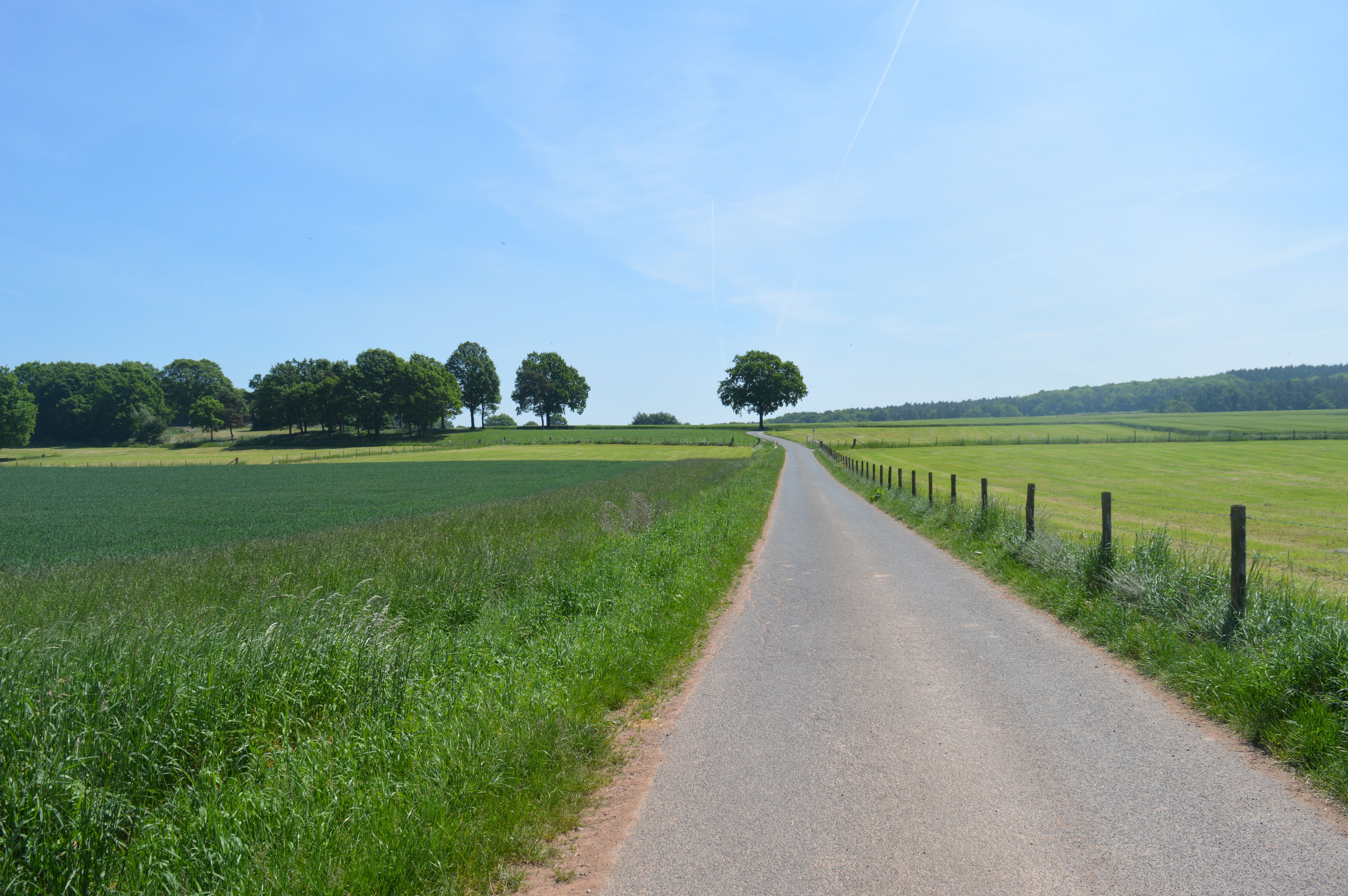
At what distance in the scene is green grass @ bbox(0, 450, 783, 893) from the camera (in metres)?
3.02

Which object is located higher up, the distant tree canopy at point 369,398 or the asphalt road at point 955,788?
the distant tree canopy at point 369,398

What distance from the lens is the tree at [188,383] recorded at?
5002 inches

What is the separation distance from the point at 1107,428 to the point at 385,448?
111 meters

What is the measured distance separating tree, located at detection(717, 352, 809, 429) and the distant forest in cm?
2636

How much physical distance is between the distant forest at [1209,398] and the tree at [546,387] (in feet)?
190

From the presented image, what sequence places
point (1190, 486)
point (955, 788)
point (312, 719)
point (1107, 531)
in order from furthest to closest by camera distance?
point (1190, 486) < point (1107, 531) < point (312, 719) < point (955, 788)

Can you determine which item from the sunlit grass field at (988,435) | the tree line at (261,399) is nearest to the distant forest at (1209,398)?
the sunlit grass field at (988,435)

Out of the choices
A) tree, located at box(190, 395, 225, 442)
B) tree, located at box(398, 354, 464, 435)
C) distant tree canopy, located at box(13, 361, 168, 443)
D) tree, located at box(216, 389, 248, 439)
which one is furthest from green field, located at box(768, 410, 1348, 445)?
distant tree canopy, located at box(13, 361, 168, 443)

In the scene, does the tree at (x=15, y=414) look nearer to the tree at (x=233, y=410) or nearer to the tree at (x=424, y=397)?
the tree at (x=233, y=410)

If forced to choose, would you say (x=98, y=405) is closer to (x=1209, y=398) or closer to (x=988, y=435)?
(x=988, y=435)

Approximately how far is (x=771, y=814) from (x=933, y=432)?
3827 inches

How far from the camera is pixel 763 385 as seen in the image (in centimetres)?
13562

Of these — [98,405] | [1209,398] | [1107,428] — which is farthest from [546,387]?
[1209,398]

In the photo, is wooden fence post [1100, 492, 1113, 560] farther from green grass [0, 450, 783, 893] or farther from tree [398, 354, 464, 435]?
tree [398, 354, 464, 435]
